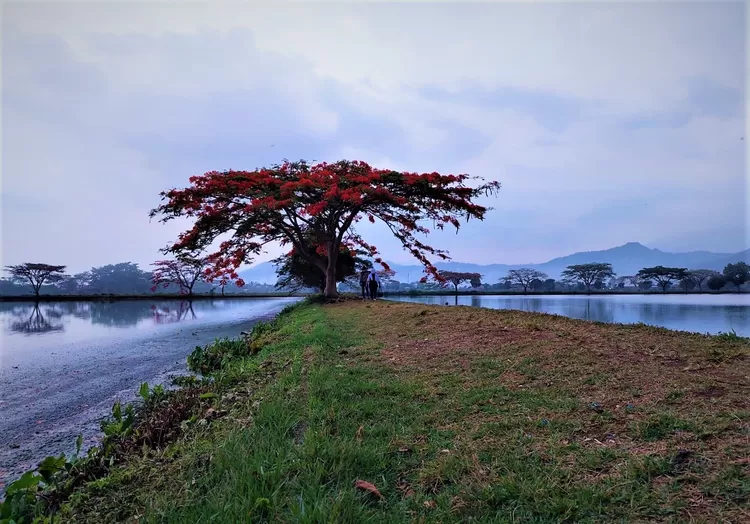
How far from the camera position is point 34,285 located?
3625 cm

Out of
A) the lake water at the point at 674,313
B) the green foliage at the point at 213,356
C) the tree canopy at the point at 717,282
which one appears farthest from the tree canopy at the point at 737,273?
the green foliage at the point at 213,356

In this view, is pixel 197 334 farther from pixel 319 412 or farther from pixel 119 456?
pixel 319 412

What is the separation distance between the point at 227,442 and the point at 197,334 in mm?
8707

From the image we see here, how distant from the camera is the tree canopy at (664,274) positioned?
26.7m

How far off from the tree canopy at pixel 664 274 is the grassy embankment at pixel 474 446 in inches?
1136

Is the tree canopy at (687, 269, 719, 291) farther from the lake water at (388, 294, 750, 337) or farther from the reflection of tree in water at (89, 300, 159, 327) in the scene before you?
the reflection of tree in water at (89, 300, 159, 327)

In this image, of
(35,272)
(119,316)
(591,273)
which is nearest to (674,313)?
(119,316)

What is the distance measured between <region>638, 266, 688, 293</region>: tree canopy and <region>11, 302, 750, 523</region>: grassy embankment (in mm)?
28861

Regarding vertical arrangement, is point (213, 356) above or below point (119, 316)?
above

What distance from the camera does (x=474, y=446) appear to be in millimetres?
2162

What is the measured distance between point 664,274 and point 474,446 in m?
32.7

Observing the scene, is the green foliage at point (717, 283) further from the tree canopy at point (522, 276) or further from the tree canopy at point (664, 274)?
the tree canopy at point (522, 276)

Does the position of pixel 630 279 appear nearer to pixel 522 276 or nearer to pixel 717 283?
pixel 522 276

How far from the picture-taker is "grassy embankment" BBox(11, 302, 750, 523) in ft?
5.36
